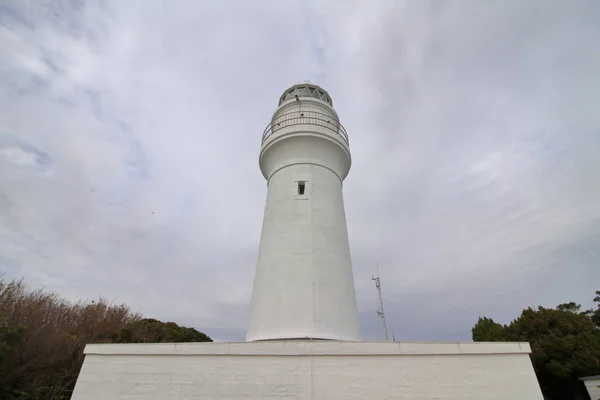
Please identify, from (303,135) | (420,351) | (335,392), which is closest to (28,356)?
(335,392)

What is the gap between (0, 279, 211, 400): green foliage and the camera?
9125mm

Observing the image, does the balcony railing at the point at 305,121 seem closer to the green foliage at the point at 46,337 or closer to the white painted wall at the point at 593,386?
the green foliage at the point at 46,337

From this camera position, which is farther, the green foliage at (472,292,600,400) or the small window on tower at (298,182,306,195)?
the green foliage at (472,292,600,400)

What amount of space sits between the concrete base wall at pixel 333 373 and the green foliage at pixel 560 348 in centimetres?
1312

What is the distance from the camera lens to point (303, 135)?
954 centimetres

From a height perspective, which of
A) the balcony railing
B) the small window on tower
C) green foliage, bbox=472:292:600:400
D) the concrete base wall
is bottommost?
the concrete base wall

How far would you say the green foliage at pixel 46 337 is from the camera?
912 centimetres

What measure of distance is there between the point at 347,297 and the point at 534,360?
14.9m

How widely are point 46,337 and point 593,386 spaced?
22.0m

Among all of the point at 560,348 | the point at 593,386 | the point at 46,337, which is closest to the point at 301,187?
the point at 46,337

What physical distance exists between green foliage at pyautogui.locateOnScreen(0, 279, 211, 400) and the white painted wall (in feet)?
65.8

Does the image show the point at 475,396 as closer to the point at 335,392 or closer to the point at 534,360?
the point at 335,392

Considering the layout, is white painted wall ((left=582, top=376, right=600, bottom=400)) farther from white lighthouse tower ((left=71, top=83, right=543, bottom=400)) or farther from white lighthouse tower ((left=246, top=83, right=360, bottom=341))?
white lighthouse tower ((left=246, top=83, right=360, bottom=341))

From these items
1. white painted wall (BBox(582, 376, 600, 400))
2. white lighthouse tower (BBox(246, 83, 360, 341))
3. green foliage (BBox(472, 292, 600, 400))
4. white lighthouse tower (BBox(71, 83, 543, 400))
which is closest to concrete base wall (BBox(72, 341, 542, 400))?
white lighthouse tower (BBox(71, 83, 543, 400))
